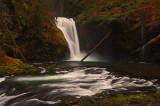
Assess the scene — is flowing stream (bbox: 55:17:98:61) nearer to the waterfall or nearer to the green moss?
the waterfall

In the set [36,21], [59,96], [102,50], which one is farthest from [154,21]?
[59,96]

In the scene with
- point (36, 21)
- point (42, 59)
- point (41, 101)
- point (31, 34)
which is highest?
point (36, 21)

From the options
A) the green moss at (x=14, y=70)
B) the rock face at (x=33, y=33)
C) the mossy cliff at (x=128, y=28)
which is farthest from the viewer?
the mossy cliff at (x=128, y=28)

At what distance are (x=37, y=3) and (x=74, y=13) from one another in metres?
14.3

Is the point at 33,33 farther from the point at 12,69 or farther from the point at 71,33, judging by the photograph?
the point at 12,69

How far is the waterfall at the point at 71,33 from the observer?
16.0 m

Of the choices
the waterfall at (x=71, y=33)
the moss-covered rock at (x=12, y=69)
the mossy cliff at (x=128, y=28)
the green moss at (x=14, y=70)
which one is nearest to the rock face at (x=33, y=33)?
the waterfall at (x=71, y=33)

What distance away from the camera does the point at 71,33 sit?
17.1 m

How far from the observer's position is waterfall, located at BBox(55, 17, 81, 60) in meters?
16.0

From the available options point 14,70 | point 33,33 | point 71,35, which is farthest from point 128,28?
point 14,70

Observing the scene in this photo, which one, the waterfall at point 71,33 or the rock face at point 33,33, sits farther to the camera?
the waterfall at point 71,33

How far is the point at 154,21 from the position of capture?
10.8 meters

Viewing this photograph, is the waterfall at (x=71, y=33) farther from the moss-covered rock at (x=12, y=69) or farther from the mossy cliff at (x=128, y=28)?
the moss-covered rock at (x=12, y=69)

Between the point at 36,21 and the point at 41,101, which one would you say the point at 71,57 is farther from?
the point at 41,101
